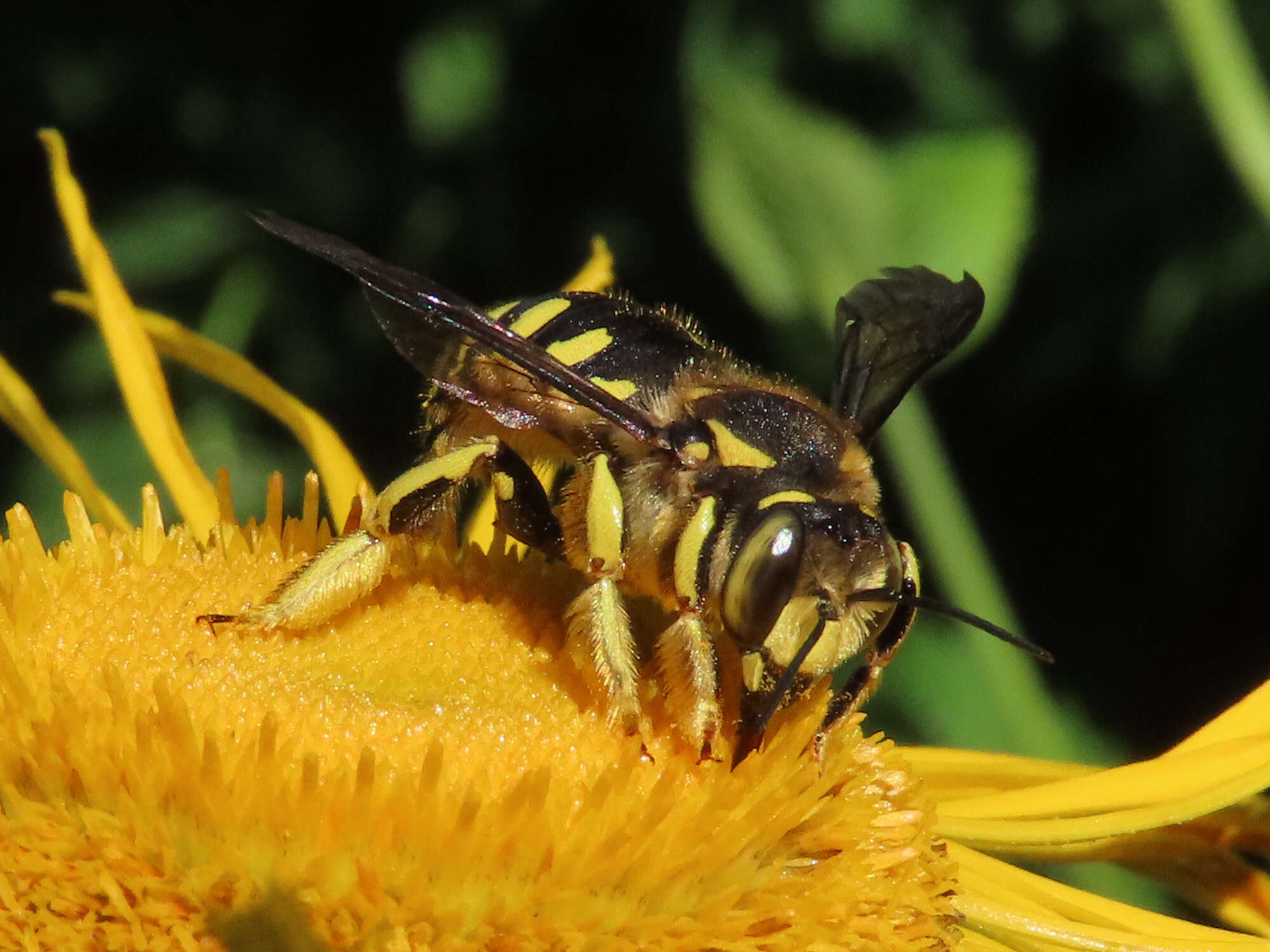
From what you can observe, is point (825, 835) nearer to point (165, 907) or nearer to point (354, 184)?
point (165, 907)

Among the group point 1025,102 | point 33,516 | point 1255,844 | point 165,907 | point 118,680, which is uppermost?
point 1025,102

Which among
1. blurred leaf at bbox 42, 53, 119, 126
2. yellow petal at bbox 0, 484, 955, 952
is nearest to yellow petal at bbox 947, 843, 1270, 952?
yellow petal at bbox 0, 484, 955, 952

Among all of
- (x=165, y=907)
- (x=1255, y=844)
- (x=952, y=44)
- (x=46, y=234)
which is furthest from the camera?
(x=46, y=234)

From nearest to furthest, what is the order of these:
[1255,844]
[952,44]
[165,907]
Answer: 1. [165,907]
2. [1255,844]
3. [952,44]

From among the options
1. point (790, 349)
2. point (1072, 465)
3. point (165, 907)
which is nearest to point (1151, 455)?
point (1072, 465)

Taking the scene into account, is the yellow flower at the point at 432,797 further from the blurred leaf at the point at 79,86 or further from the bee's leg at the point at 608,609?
the blurred leaf at the point at 79,86

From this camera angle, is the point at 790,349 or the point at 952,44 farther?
the point at 952,44

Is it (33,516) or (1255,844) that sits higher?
(1255,844)
